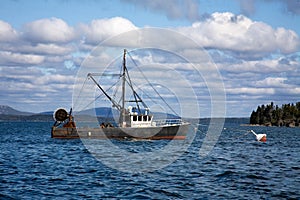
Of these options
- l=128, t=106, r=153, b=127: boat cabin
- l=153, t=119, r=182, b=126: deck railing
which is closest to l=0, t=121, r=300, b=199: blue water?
l=128, t=106, r=153, b=127: boat cabin

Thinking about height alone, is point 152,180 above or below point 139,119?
below

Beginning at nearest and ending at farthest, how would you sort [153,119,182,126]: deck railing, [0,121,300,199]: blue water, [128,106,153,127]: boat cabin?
[0,121,300,199]: blue water < [128,106,153,127]: boat cabin < [153,119,182,126]: deck railing

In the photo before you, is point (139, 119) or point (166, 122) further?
point (166, 122)

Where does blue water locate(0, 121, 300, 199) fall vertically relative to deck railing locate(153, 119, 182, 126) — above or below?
below

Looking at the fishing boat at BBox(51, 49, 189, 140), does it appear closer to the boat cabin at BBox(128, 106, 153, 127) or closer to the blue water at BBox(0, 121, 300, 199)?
the boat cabin at BBox(128, 106, 153, 127)

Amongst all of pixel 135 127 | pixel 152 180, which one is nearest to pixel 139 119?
pixel 135 127

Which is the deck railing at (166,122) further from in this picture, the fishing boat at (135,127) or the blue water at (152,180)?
the blue water at (152,180)

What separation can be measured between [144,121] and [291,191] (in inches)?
1802

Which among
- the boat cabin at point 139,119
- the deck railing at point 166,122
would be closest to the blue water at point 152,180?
the boat cabin at point 139,119

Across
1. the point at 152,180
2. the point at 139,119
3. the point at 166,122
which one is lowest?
the point at 152,180

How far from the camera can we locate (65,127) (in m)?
82.1

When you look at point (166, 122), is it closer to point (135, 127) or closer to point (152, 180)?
point (135, 127)

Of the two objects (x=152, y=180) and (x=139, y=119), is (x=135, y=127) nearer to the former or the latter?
(x=139, y=119)

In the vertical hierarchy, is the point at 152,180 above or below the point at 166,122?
below
